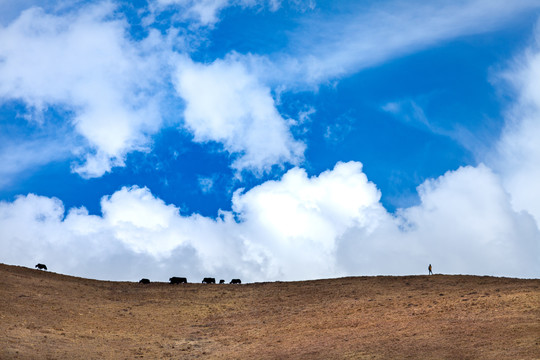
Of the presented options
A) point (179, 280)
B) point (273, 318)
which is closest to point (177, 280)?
point (179, 280)

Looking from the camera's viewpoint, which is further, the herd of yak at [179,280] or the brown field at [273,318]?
the herd of yak at [179,280]

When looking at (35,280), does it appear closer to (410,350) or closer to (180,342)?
(180,342)

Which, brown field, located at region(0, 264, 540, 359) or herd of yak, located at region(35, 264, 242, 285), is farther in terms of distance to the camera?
herd of yak, located at region(35, 264, 242, 285)

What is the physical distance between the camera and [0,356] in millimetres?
29828

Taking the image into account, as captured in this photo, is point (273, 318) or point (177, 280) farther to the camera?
point (177, 280)

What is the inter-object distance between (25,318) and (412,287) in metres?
26.2

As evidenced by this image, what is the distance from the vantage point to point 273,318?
133ft

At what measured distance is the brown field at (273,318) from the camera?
102 ft

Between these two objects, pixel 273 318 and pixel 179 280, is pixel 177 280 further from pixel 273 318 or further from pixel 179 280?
pixel 273 318

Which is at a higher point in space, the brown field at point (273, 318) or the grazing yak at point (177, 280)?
the grazing yak at point (177, 280)

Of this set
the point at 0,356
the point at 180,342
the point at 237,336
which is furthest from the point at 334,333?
the point at 0,356

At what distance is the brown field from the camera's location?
31.0 m

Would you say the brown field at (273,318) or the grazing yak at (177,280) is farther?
the grazing yak at (177,280)

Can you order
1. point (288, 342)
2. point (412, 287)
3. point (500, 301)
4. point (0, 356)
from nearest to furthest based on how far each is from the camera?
point (0, 356), point (288, 342), point (500, 301), point (412, 287)
